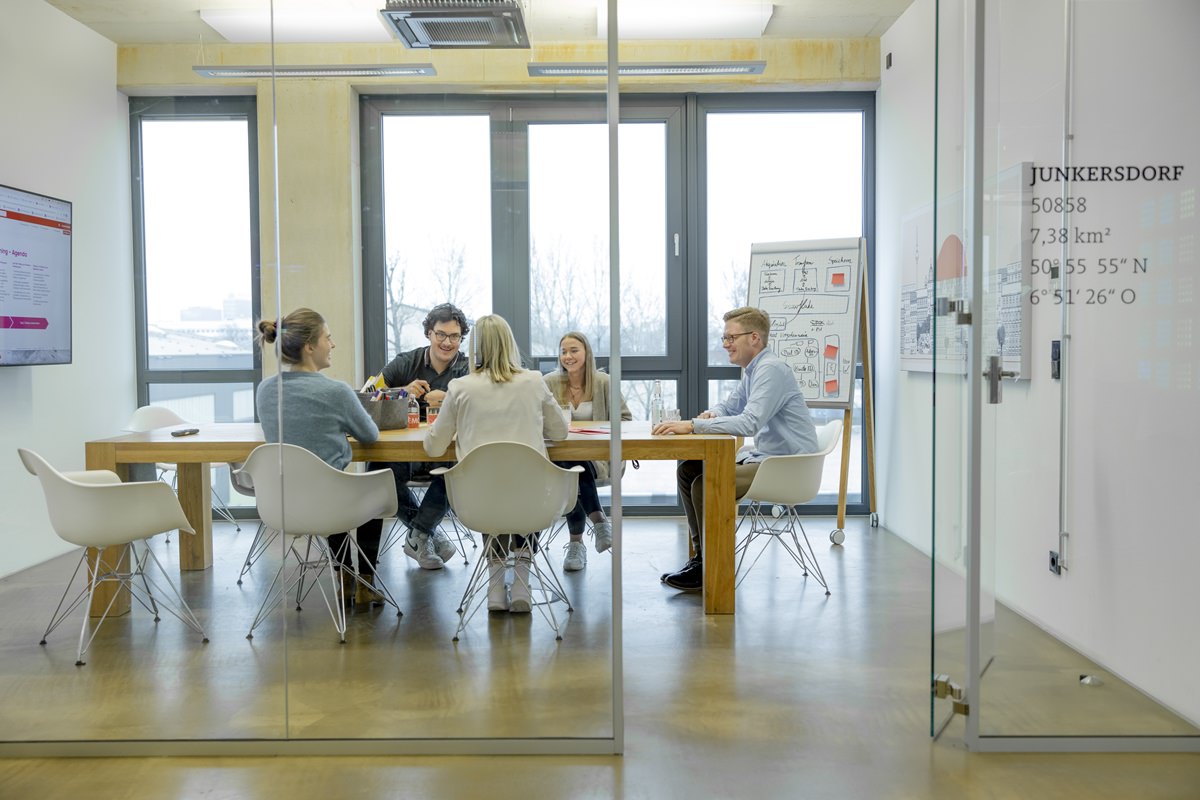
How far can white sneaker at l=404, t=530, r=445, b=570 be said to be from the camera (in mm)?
3326

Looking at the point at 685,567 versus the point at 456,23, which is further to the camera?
the point at 685,567

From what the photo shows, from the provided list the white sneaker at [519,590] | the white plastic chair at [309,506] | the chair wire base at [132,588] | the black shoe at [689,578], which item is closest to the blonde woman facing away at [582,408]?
the white sneaker at [519,590]

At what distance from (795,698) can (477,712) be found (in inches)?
46.1

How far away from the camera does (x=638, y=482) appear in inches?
164

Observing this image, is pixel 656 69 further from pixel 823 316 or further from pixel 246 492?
pixel 246 492

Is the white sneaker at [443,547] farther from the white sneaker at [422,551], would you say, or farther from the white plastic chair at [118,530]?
the white plastic chair at [118,530]

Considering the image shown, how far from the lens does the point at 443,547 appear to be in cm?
336

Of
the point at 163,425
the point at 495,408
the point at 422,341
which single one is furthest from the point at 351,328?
the point at 163,425

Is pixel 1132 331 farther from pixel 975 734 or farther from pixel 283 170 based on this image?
pixel 283 170

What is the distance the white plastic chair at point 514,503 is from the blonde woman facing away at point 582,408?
0.04 metres

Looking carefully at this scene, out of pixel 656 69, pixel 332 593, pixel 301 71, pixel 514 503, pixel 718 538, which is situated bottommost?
pixel 718 538

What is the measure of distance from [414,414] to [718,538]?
203cm

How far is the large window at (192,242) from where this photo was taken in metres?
3.21

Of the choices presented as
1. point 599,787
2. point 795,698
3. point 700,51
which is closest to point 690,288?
point 700,51
